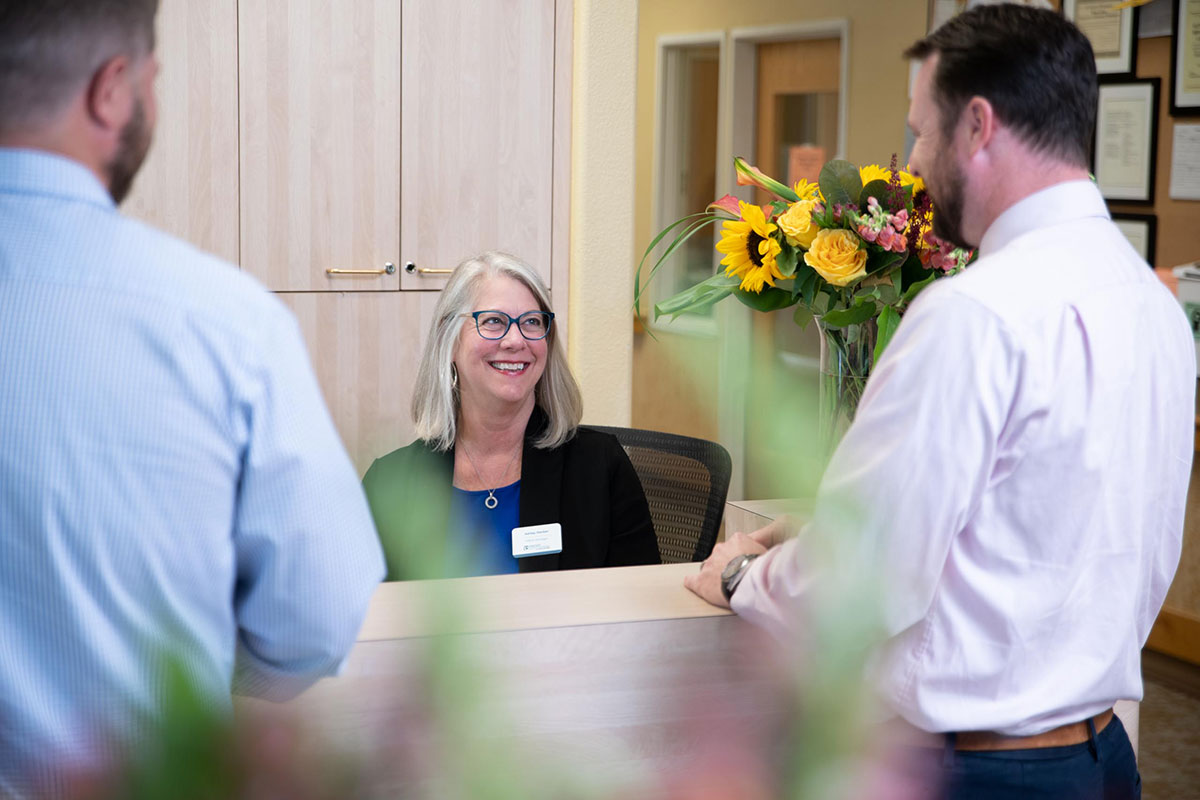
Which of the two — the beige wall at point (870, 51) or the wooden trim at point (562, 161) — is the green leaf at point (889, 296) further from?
the beige wall at point (870, 51)

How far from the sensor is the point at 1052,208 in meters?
1.36

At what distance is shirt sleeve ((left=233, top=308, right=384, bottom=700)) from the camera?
976mm

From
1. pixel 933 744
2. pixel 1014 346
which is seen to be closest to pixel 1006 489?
pixel 1014 346

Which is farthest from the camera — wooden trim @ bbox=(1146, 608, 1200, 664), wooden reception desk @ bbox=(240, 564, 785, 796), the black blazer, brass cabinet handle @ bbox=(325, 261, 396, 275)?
wooden trim @ bbox=(1146, 608, 1200, 664)

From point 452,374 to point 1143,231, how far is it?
3.06 meters

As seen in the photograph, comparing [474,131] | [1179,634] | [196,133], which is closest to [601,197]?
[474,131]

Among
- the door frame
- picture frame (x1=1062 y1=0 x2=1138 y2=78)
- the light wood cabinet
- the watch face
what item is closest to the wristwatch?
the watch face

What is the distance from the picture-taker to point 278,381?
974mm

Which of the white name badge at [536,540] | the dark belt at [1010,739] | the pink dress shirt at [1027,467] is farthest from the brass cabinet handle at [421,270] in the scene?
the dark belt at [1010,739]

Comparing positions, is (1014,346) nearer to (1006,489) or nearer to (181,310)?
(1006,489)

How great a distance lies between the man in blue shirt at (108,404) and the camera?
915 millimetres

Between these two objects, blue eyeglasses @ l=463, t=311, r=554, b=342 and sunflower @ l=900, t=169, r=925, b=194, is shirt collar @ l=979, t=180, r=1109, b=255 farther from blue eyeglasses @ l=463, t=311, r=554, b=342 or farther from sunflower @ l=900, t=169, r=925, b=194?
blue eyeglasses @ l=463, t=311, r=554, b=342

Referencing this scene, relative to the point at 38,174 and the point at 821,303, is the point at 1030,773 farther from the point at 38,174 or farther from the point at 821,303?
the point at 38,174

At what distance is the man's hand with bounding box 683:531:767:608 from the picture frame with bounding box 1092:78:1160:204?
367cm
